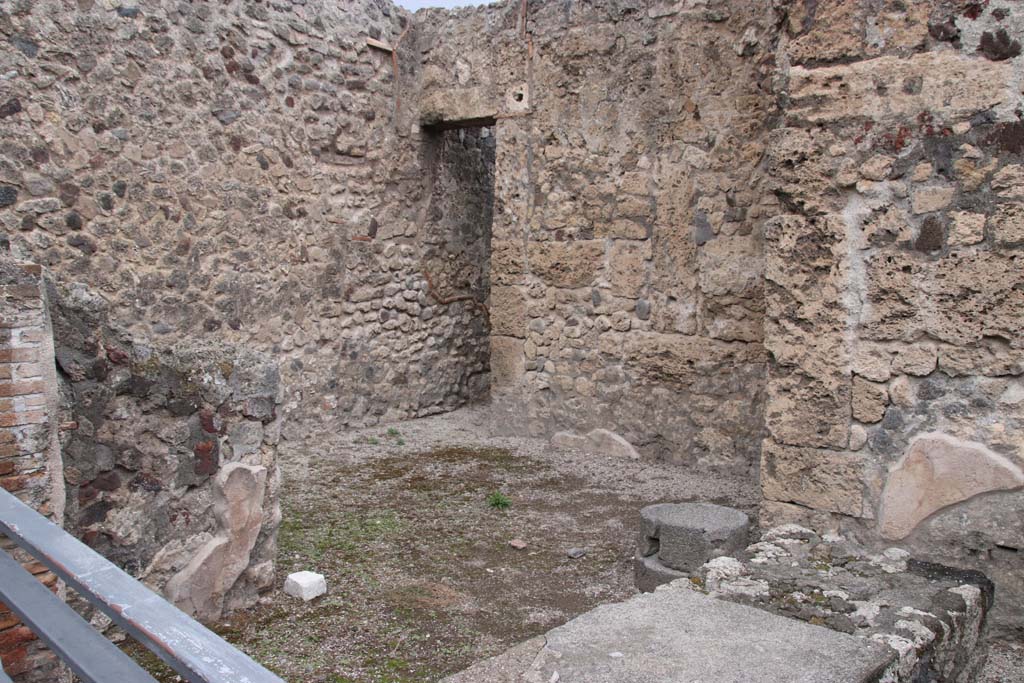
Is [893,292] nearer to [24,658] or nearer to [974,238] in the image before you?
[974,238]

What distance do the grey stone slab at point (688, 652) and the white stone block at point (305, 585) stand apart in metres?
1.37

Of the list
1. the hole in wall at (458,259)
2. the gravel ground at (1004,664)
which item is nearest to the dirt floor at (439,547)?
the gravel ground at (1004,664)

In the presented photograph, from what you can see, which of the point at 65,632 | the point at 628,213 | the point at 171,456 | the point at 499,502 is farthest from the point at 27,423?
the point at 628,213

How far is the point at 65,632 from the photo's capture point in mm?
1250

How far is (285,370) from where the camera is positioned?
6.32 metres

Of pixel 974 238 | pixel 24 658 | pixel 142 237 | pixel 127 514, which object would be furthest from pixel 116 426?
pixel 974 238

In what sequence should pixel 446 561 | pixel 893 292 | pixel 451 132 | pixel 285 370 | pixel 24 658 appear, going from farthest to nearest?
1. pixel 451 132
2. pixel 285 370
3. pixel 446 561
4. pixel 893 292
5. pixel 24 658

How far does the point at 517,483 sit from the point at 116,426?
2.75 metres

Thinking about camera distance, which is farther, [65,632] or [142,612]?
[65,632]

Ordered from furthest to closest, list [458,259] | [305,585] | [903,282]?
[458,259] → [305,585] → [903,282]

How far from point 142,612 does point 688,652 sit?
5.67 feet

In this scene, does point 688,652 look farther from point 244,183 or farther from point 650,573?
point 244,183

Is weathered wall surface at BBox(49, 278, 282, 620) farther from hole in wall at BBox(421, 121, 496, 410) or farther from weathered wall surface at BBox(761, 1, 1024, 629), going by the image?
hole in wall at BBox(421, 121, 496, 410)

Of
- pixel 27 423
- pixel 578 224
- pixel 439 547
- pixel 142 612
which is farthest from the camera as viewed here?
pixel 578 224
